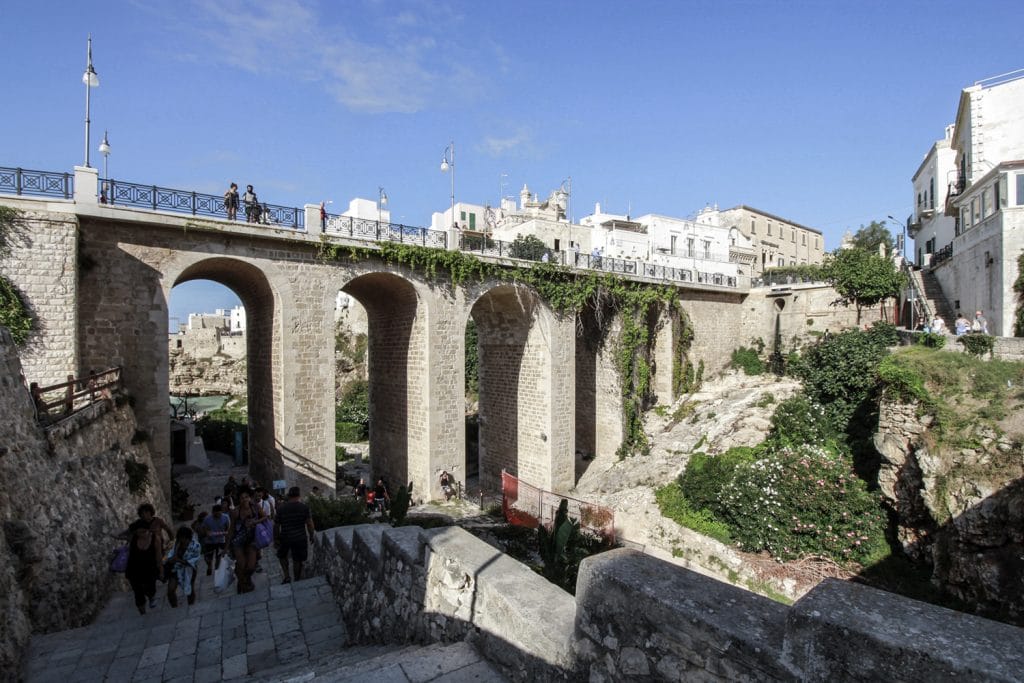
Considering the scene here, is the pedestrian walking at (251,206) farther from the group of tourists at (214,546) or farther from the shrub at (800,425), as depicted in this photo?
the shrub at (800,425)

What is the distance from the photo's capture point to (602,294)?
1850 centimetres

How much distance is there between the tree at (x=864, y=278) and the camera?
2319 cm

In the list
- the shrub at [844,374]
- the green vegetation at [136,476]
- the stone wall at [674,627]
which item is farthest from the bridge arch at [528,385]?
the stone wall at [674,627]

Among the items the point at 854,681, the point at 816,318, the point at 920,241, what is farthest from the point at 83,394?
the point at 920,241

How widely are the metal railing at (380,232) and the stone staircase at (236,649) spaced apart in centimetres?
918

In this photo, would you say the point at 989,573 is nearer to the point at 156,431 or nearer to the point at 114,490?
the point at 114,490

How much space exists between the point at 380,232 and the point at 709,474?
36.2ft

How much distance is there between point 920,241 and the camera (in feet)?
92.3

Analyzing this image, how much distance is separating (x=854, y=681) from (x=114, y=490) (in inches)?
386

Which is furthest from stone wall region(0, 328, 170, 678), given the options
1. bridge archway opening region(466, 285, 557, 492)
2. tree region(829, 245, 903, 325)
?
tree region(829, 245, 903, 325)

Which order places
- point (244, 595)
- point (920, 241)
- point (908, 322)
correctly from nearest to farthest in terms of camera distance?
point (244, 595) < point (908, 322) < point (920, 241)

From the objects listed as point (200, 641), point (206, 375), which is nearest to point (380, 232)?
point (200, 641)

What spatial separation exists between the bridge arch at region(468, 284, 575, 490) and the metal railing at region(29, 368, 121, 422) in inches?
367

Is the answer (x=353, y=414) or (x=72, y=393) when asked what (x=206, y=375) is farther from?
(x=72, y=393)
